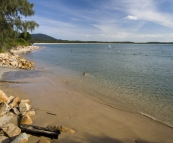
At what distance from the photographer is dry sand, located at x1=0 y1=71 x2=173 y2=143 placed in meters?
5.04

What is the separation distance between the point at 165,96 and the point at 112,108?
4.18 meters

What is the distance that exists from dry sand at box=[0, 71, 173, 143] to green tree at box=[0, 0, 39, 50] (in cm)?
919

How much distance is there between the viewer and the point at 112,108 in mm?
7805

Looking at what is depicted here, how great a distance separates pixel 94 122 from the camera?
6.07 metres

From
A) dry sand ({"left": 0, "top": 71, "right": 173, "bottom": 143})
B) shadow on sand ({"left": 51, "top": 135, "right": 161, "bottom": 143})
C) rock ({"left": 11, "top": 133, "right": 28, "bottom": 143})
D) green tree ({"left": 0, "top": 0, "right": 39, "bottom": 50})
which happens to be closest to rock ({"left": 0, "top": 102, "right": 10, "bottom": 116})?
dry sand ({"left": 0, "top": 71, "right": 173, "bottom": 143})

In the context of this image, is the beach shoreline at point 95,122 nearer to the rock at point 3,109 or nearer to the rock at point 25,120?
the rock at point 25,120

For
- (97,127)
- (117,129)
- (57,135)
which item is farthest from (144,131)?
(57,135)

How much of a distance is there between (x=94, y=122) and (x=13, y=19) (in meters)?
13.6

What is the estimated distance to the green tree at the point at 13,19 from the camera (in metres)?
13.8

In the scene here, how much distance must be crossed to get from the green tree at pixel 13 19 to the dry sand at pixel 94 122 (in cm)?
919

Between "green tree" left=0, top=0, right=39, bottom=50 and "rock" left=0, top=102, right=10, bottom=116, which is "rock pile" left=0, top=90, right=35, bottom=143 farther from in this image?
"green tree" left=0, top=0, right=39, bottom=50

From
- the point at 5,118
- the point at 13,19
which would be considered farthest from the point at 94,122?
the point at 13,19

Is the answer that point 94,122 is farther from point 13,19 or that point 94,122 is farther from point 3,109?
point 13,19

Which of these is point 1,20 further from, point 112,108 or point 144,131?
point 144,131
